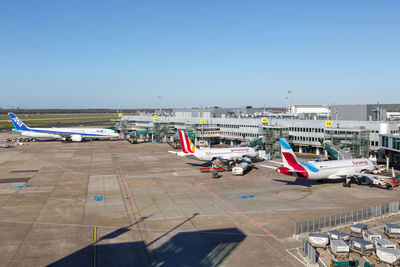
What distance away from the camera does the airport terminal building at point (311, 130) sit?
76.6 metres

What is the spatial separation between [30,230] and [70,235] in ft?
17.7

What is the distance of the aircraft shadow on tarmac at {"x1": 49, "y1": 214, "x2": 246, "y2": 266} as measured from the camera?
2838cm

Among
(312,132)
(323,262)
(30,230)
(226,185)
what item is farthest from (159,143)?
(323,262)

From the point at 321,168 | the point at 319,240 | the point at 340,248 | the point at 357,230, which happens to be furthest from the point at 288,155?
the point at 340,248

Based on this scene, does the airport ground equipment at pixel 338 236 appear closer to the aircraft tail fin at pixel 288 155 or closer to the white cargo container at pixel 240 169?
the aircraft tail fin at pixel 288 155

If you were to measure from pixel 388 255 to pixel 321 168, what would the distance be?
97.6 ft

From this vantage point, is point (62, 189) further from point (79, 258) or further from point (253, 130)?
point (253, 130)

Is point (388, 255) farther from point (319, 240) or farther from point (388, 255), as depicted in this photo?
point (319, 240)

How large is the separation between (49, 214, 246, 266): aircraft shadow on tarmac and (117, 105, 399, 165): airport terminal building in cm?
5019

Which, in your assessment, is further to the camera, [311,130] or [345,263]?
[311,130]

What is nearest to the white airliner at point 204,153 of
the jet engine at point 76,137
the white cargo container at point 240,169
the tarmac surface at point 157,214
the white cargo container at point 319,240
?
the tarmac surface at point 157,214

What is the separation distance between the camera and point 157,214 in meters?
42.2

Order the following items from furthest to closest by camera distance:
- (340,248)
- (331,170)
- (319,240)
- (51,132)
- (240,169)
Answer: (51,132) → (240,169) → (331,170) → (319,240) → (340,248)

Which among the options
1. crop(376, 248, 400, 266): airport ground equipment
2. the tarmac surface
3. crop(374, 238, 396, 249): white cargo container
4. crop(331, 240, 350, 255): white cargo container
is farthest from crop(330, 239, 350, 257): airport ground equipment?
the tarmac surface
